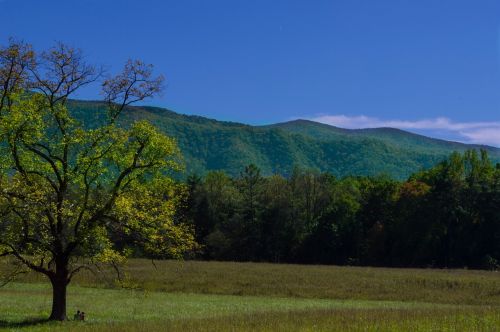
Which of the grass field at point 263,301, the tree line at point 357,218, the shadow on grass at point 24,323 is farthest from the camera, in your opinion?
the tree line at point 357,218

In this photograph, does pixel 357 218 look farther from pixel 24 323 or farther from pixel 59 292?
pixel 24 323

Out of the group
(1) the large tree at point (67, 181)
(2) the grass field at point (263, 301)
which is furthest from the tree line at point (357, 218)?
(1) the large tree at point (67, 181)

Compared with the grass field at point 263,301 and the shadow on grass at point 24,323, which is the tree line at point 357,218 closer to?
the grass field at point 263,301

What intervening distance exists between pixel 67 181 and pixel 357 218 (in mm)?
85698

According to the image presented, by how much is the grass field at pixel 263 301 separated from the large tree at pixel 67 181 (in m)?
2.56

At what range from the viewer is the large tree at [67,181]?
24359 millimetres

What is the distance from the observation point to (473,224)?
91.9 meters

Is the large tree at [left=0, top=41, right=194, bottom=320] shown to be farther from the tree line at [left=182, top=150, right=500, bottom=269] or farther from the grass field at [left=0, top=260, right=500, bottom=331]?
the tree line at [left=182, top=150, right=500, bottom=269]

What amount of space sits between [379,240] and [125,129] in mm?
80533

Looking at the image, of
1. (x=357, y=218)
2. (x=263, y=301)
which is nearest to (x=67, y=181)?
(x=263, y=301)

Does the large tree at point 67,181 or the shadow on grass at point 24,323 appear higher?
the large tree at point 67,181

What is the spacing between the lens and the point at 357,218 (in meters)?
106

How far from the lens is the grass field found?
20.2 m

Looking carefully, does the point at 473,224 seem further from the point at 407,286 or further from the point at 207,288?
the point at 207,288
